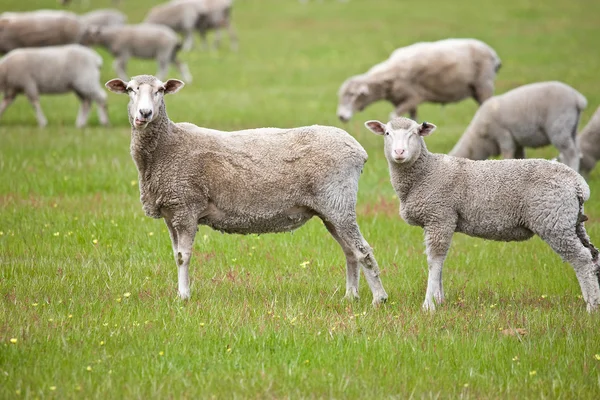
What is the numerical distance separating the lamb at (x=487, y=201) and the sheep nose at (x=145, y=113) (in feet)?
6.57

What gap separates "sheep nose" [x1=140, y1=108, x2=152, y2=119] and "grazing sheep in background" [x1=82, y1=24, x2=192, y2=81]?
638 inches

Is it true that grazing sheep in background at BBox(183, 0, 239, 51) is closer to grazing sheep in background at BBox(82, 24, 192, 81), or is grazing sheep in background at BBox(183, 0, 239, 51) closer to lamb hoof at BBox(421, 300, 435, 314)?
grazing sheep in background at BBox(82, 24, 192, 81)

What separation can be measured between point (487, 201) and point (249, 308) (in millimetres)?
2124

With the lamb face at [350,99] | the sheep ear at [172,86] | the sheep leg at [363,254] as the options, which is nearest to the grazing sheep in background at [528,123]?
the lamb face at [350,99]

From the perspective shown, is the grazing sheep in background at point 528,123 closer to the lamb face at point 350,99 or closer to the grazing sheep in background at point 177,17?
the lamb face at point 350,99

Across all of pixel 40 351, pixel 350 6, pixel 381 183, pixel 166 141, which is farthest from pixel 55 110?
pixel 350 6

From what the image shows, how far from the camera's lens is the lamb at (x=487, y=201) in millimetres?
7254

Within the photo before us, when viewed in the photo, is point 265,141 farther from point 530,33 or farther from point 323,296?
point 530,33

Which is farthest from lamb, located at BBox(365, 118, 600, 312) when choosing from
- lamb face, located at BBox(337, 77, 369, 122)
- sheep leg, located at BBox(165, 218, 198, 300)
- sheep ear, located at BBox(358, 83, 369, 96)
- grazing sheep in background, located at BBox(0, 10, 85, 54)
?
grazing sheep in background, located at BBox(0, 10, 85, 54)

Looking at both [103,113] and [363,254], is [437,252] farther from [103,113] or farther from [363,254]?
[103,113]

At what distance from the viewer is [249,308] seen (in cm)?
723

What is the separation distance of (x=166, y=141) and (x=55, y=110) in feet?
42.8

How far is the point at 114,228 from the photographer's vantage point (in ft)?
32.6

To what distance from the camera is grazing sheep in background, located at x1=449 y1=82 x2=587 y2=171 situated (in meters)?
12.5
